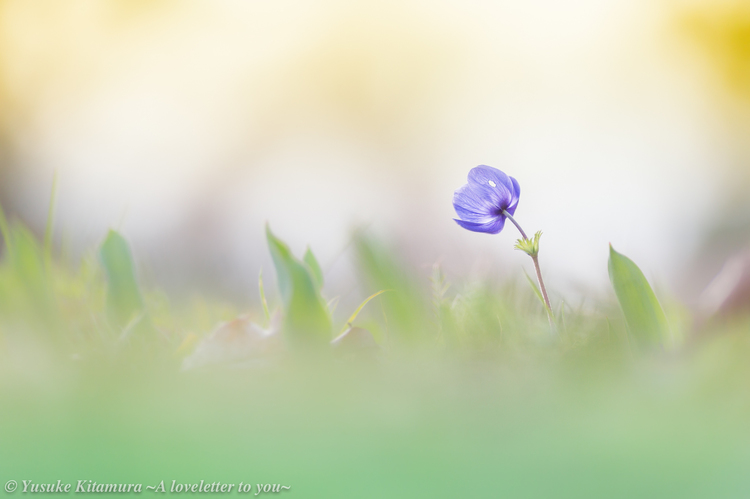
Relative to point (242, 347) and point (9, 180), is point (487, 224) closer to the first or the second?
point (242, 347)

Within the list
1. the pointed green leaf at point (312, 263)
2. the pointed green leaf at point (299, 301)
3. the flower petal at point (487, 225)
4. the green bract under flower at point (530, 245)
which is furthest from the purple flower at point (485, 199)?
the pointed green leaf at point (299, 301)

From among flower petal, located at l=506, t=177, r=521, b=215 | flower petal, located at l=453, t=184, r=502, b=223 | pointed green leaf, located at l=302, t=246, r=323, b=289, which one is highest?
flower petal, located at l=506, t=177, r=521, b=215

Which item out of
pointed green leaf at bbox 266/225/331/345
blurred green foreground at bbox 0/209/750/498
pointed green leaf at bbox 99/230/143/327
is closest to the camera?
blurred green foreground at bbox 0/209/750/498

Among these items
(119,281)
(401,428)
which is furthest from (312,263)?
(401,428)

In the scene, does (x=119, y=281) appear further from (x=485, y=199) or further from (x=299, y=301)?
(x=485, y=199)

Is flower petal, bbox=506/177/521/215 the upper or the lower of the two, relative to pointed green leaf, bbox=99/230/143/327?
upper

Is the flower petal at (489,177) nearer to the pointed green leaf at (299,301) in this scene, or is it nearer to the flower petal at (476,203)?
the flower petal at (476,203)

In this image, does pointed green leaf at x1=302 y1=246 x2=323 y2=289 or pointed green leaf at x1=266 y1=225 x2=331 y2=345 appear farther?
pointed green leaf at x1=302 y1=246 x2=323 y2=289

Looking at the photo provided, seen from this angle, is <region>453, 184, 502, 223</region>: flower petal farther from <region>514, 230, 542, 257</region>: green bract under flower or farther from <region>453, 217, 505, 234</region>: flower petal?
<region>514, 230, 542, 257</region>: green bract under flower

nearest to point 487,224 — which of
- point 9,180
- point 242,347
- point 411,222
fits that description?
point 242,347

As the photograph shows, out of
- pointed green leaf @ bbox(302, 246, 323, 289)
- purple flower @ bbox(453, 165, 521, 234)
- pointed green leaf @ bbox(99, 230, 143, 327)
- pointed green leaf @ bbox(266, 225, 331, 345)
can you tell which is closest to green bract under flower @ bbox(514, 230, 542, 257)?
purple flower @ bbox(453, 165, 521, 234)

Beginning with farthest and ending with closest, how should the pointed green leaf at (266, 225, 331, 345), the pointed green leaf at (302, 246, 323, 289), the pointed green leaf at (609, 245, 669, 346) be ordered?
the pointed green leaf at (302, 246, 323, 289)
the pointed green leaf at (609, 245, 669, 346)
the pointed green leaf at (266, 225, 331, 345)
